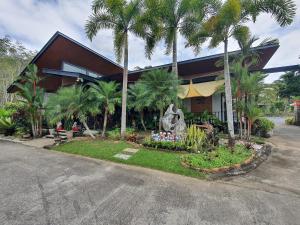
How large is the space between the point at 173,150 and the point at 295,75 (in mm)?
26887

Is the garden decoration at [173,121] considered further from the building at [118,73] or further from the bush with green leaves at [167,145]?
the bush with green leaves at [167,145]

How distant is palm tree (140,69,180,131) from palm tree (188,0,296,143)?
7.40 feet

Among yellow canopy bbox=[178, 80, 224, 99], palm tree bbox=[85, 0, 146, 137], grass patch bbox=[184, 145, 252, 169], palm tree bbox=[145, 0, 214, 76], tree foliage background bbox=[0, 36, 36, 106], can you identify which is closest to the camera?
grass patch bbox=[184, 145, 252, 169]

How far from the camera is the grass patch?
5.30 metres

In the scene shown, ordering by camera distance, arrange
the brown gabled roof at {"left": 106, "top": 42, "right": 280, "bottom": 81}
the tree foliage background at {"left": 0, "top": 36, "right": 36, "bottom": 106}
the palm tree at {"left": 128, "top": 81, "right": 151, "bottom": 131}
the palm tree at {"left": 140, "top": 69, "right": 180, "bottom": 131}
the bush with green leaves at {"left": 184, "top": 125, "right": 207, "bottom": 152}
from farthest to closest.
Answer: the tree foliage background at {"left": 0, "top": 36, "right": 36, "bottom": 106}
the brown gabled roof at {"left": 106, "top": 42, "right": 280, "bottom": 81}
the palm tree at {"left": 128, "top": 81, "right": 151, "bottom": 131}
the palm tree at {"left": 140, "top": 69, "right": 180, "bottom": 131}
the bush with green leaves at {"left": 184, "top": 125, "right": 207, "bottom": 152}

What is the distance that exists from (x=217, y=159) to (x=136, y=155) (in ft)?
9.56

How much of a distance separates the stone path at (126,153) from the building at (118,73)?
4.47 m

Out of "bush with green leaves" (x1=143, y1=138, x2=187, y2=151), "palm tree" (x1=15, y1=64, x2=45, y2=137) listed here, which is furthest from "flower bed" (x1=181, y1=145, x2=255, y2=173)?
"palm tree" (x1=15, y1=64, x2=45, y2=137)

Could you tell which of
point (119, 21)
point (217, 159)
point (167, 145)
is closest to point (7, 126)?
point (119, 21)

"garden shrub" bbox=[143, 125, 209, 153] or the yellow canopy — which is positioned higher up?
the yellow canopy

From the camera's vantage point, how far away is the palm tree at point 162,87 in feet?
30.3

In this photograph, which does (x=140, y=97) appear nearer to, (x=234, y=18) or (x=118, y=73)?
(x=234, y=18)

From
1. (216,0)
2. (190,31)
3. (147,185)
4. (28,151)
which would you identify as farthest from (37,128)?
(216,0)

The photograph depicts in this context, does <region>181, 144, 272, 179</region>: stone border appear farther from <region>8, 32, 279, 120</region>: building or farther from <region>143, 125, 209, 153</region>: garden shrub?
<region>8, 32, 279, 120</region>: building
